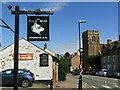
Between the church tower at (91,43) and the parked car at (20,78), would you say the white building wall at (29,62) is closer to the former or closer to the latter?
the parked car at (20,78)

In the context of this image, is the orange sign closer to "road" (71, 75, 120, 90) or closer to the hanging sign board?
"road" (71, 75, 120, 90)

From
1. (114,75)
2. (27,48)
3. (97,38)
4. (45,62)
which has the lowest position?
(114,75)

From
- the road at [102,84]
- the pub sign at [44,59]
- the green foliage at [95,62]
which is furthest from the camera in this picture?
the green foliage at [95,62]

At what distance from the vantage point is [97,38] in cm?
9975

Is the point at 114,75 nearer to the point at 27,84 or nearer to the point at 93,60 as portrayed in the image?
the point at 27,84

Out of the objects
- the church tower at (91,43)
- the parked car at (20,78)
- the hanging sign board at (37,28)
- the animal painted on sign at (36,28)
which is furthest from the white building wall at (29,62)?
the church tower at (91,43)

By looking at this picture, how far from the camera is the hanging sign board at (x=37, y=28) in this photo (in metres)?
11.1

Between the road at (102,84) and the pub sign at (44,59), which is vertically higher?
the pub sign at (44,59)

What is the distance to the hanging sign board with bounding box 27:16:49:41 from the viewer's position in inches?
436

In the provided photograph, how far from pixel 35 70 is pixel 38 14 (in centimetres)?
1196

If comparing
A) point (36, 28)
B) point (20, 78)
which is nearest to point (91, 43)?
point (20, 78)

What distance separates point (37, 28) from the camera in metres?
11.0

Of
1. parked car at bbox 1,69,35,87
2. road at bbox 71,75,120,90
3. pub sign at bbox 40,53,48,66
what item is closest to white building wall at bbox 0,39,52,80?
pub sign at bbox 40,53,48,66

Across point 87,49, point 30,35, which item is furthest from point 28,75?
point 87,49
